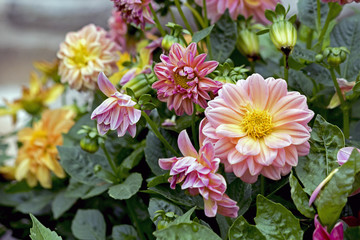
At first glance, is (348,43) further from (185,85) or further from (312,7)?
(185,85)

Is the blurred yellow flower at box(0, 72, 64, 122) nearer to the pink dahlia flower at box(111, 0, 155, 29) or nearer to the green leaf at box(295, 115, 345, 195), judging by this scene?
the pink dahlia flower at box(111, 0, 155, 29)

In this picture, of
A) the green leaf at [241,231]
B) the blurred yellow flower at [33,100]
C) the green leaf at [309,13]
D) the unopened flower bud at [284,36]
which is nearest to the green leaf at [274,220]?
the green leaf at [241,231]

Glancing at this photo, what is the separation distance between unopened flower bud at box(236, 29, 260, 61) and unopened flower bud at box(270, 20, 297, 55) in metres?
0.08

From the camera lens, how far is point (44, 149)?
578mm

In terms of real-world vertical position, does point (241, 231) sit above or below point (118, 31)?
below

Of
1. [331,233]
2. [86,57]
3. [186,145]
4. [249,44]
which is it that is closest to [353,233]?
[331,233]

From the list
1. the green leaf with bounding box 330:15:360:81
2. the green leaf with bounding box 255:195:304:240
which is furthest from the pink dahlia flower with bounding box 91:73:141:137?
the green leaf with bounding box 330:15:360:81

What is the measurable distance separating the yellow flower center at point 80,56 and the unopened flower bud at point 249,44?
0.52 feet

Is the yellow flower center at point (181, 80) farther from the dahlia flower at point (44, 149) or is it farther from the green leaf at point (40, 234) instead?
the dahlia flower at point (44, 149)

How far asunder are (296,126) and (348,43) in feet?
0.61

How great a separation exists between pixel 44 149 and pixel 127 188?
8.2 inches

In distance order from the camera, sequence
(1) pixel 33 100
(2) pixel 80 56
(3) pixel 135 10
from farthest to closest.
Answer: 1. (1) pixel 33 100
2. (2) pixel 80 56
3. (3) pixel 135 10

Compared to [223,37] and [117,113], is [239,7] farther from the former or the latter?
[117,113]

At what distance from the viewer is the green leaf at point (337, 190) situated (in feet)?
0.92
